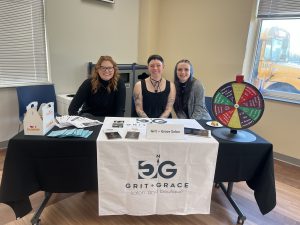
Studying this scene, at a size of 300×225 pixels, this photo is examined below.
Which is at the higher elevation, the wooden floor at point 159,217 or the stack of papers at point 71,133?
the stack of papers at point 71,133

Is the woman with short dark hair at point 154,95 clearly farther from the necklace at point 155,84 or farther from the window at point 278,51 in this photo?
the window at point 278,51

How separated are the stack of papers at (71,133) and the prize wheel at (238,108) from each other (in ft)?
2.93

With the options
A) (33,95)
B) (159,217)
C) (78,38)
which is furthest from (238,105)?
(78,38)

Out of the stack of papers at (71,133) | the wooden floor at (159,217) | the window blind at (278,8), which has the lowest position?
the wooden floor at (159,217)

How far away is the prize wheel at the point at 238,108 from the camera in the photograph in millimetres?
1542

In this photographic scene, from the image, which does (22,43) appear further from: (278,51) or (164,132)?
(278,51)

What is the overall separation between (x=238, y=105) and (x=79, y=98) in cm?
139

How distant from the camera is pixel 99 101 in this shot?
2.20 metres

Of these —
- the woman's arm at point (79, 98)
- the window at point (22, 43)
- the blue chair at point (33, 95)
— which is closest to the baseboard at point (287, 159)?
the woman's arm at point (79, 98)

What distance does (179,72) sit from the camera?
224 cm

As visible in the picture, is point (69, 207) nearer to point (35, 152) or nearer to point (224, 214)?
point (35, 152)

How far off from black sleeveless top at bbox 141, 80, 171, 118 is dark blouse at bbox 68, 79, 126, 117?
0.22 metres

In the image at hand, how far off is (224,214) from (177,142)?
855 mm

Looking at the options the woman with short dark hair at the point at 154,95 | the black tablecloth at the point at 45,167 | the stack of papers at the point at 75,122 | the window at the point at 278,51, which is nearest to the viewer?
the black tablecloth at the point at 45,167
